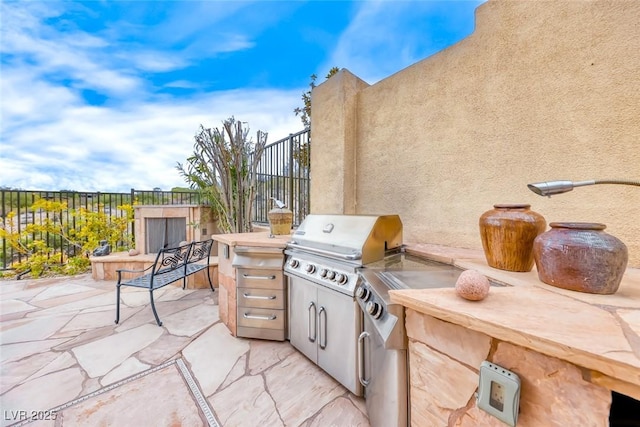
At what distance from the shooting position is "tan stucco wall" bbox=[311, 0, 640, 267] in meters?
1.49

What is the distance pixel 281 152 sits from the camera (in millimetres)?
4281

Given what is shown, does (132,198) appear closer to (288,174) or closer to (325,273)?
(288,174)

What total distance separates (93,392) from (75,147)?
6454mm

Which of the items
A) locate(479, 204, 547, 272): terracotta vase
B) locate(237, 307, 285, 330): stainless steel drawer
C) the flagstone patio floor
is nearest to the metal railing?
the flagstone patio floor

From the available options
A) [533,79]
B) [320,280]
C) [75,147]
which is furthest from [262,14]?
[75,147]

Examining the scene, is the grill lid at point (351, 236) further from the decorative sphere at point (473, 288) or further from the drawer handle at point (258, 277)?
the decorative sphere at point (473, 288)

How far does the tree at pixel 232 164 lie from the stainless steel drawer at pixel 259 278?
5.35 ft

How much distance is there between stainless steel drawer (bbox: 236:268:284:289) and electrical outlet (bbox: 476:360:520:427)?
1812mm

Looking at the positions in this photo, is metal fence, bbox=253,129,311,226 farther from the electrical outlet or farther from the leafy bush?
the leafy bush

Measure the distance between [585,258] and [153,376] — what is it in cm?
292

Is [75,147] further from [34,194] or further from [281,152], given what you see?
[281,152]

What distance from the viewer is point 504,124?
1944mm

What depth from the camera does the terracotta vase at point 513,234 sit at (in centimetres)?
130

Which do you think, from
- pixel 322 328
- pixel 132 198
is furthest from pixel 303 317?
pixel 132 198
